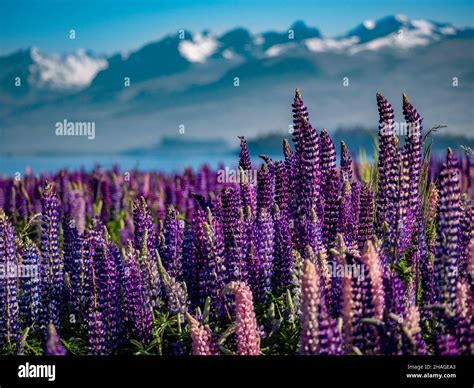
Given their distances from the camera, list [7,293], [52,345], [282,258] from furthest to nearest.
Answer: [282,258] → [7,293] → [52,345]

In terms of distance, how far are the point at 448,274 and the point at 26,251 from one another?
120 inches

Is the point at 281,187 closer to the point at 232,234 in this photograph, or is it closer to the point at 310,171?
the point at 310,171

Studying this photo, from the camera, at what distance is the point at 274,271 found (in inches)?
230

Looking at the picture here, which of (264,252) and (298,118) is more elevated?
(298,118)

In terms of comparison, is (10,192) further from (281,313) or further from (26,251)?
(281,313)

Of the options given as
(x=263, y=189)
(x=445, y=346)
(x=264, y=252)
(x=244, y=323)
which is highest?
(x=263, y=189)

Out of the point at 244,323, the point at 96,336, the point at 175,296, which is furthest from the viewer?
the point at 175,296

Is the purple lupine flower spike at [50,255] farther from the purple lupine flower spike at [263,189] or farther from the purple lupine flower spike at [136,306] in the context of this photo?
the purple lupine flower spike at [263,189]

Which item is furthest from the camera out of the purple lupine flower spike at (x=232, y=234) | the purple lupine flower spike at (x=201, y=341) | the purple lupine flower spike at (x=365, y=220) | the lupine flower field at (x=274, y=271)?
the purple lupine flower spike at (x=365, y=220)

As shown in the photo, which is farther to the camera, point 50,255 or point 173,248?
point 173,248

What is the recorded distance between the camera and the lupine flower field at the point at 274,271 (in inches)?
176

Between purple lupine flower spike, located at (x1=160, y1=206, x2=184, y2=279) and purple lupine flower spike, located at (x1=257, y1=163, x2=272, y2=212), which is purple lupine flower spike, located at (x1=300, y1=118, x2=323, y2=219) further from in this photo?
purple lupine flower spike, located at (x1=160, y1=206, x2=184, y2=279)

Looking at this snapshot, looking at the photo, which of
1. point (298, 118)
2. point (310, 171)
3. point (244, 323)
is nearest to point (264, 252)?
point (310, 171)

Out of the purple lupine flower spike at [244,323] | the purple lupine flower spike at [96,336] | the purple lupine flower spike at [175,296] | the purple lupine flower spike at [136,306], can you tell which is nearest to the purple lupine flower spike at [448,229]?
the purple lupine flower spike at [244,323]
